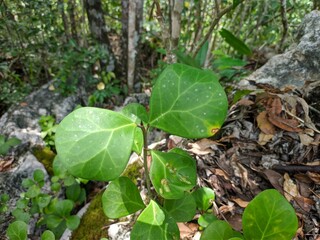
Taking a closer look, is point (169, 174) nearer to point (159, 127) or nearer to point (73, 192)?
point (159, 127)

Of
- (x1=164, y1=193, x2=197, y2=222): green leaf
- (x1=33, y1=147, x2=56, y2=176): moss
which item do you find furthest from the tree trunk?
(x1=164, y1=193, x2=197, y2=222): green leaf

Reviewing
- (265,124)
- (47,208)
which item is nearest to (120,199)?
(47,208)

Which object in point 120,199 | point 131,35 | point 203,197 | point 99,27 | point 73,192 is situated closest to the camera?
point 120,199

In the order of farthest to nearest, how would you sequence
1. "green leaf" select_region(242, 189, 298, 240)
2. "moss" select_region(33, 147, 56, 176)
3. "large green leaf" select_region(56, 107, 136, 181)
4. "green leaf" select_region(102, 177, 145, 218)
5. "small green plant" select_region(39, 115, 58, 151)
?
"small green plant" select_region(39, 115, 58, 151) < "moss" select_region(33, 147, 56, 176) < "green leaf" select_region(102, 177, 145, 218) < "green leaf" select_region(242, 189, 298, 240) < "large green leaf" select_region(56, 107, 136, 181)

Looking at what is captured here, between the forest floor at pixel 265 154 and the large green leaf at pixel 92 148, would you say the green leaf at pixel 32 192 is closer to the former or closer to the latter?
the forest floor at pixel 265 154

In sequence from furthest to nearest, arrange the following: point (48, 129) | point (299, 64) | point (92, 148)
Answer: point (48, 129) → point (299, 64) → point (92, 148)

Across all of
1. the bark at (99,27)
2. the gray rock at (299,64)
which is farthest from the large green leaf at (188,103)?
the bark at (99,27)

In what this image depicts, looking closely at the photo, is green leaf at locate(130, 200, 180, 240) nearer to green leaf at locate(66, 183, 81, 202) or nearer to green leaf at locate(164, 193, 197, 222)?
green leaf at locate(164, 193, 197, 222)
